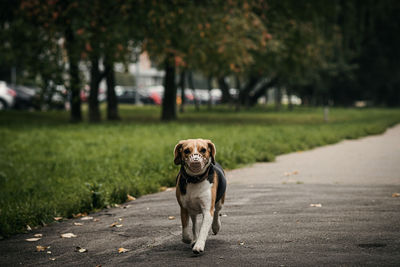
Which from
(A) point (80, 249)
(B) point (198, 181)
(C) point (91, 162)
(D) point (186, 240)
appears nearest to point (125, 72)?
(C) point (91, 162)

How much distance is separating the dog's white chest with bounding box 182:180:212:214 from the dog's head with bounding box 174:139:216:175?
15 centimetres

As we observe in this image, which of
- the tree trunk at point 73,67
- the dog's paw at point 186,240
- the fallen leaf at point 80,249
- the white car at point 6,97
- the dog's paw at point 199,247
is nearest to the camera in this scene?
the dog's paw at point 199,247

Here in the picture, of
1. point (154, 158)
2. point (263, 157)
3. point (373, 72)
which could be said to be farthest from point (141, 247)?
point (373, 72)

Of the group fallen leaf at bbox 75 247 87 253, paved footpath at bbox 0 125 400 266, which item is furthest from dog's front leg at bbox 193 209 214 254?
fallen leaf at bbox 75 247 87 253

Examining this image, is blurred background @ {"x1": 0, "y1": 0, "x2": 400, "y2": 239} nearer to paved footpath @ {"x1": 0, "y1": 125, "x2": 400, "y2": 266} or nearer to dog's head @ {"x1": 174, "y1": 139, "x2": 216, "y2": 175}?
paved footpath @ {"x1": 0, "y1": 125, "x2": 400, "y2": 266}

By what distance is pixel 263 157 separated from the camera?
12.1 metres

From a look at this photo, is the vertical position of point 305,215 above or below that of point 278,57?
below

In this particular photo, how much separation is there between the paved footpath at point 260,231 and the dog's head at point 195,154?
30.2 inches

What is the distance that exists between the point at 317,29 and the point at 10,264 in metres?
21.8

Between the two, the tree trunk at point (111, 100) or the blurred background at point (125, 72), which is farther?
the tree trunk at point (111, 100)

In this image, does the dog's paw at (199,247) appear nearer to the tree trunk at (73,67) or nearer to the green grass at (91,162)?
the green grass at (91,162)

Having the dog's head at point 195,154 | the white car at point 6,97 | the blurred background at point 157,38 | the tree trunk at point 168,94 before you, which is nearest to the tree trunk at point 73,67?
the blurred background at point 157,38

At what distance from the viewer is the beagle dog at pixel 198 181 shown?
454 centimetres

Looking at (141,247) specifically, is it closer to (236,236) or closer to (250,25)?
(236,236)
